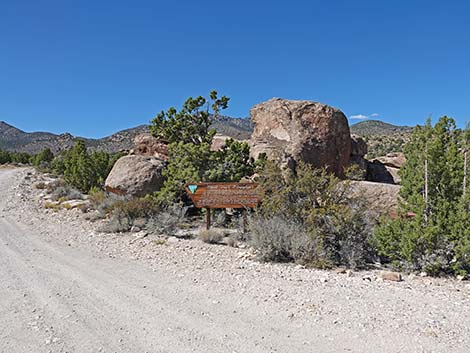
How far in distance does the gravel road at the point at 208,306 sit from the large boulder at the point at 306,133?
6.49m

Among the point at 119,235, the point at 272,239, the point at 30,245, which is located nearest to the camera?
the point at 272,239

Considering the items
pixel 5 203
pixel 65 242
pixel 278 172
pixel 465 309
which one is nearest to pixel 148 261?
pixel 65 242

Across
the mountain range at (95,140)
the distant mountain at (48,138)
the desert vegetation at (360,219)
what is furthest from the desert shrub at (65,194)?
the distant mountain at (48,138)

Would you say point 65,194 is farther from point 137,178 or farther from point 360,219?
point 360,219

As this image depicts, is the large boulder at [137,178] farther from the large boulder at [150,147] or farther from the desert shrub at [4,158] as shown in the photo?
the desert shrub at [4,158]

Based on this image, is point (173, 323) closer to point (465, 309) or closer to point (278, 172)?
point (465, 309)

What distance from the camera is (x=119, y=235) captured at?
31.0 ft

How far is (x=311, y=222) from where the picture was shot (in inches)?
303

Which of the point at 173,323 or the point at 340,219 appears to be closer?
the point at 173,323

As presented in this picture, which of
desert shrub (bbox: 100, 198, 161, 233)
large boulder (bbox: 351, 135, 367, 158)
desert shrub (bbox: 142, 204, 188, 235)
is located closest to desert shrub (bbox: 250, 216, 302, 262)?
desert shrub (bbox: 142, 204, 188, 235)

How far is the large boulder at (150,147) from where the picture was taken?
17.0 meters

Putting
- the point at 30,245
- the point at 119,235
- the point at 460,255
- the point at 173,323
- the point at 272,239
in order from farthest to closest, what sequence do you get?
1. the point at 119,235
2. the point at 30,245
3. the point at 272,239
4. the point at 460,255
5. the point at 173,323

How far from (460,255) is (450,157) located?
1.87 meters

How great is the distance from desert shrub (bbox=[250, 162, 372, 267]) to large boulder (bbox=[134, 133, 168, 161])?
9.25 m
